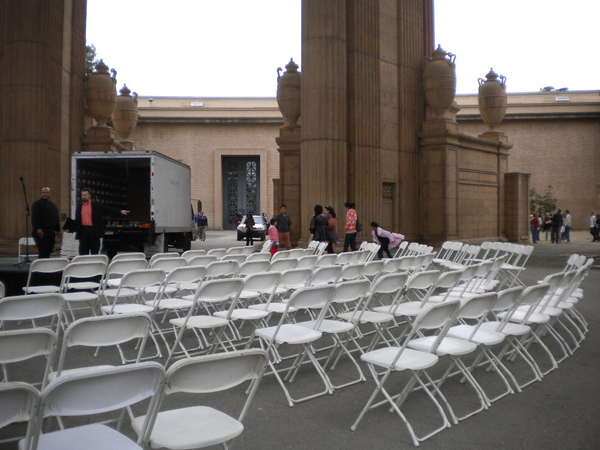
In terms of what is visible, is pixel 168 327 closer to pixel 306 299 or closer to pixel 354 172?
pixel 306 299

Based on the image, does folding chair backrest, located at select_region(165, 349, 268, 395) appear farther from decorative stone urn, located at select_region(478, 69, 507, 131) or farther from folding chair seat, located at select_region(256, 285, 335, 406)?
decorative stone urn, located at select_region(478, 69, 507, 131)

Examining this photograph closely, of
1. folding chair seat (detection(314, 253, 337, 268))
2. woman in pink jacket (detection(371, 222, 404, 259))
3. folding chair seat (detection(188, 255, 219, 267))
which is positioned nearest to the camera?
folding chair seat (detection(188, 255, 219, 267))

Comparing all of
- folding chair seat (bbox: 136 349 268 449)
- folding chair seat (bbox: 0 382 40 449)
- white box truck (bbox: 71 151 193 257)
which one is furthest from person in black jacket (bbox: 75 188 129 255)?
folding chair seat (bbox: 0 382 40 449)

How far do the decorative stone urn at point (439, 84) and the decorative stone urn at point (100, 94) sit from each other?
12.0m

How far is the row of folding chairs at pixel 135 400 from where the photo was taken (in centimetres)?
198

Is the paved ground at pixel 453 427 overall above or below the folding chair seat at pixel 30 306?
below

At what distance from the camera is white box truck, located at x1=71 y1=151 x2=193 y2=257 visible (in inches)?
571

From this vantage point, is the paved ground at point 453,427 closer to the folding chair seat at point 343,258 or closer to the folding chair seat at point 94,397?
the folding chair seat at point 94,397

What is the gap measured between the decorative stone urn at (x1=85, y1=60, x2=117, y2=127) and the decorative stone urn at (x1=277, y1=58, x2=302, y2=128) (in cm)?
655

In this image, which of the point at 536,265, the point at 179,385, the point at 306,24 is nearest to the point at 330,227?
the point at 536,265

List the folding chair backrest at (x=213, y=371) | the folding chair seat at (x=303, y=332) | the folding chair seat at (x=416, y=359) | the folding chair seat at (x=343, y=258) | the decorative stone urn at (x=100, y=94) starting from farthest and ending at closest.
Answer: the decorative stone urn at (x=100, y=94), the folding chair seat at (x=343, y=258), the folding chair seat at (x=303, y=332), the folding chair seat at (x=416, y=359), the folding chair backrest at (x=213, y=371)

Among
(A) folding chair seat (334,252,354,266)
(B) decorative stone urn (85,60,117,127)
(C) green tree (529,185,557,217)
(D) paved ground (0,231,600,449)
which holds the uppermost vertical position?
(B) decorative stone urn (85,60,117,127)

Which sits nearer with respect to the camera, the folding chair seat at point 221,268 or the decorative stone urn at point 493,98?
the folding chair seat at point 221,268

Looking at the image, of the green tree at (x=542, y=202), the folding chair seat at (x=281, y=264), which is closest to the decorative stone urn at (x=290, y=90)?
the folding chair seat at (x=281, y=264)
